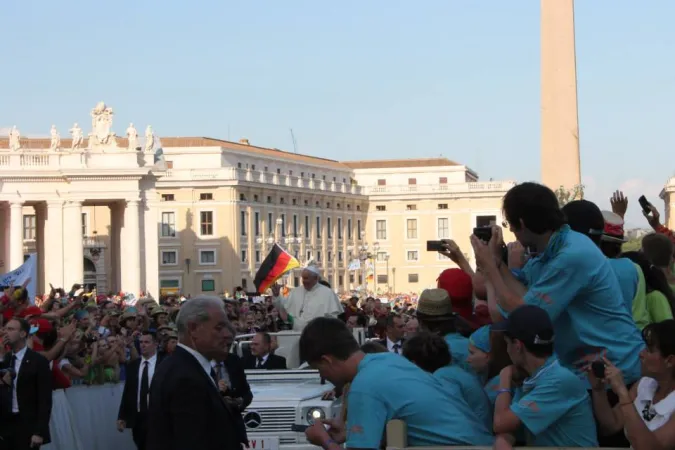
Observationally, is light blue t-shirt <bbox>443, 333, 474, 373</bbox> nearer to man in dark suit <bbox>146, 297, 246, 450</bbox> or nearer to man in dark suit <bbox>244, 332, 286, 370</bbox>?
man in dark suit <bbox>146, 297, 246, 450</bbox>

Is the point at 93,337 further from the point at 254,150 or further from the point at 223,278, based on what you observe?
the point at 254,150

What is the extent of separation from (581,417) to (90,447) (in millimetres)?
9995

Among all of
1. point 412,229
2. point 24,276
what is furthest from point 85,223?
point 24,276

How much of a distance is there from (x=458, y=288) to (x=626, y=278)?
1.17 m

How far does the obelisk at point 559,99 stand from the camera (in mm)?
21453

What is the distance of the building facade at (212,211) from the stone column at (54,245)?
0.05m

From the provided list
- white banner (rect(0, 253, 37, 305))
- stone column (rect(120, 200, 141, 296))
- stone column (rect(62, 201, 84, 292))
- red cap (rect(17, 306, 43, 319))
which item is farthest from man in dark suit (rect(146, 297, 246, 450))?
stone column (rect(62, 201, 84, 292))

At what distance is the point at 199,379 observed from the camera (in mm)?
6480

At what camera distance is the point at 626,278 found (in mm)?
6754

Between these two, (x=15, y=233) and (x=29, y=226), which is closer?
(x=15, y=233)

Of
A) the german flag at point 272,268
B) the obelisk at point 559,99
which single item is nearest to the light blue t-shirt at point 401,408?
the obelisk at point 559,99

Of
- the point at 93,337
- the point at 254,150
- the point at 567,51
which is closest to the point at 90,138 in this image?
the point at 254,150

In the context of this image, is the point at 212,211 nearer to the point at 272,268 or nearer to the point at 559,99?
the point at 272,268

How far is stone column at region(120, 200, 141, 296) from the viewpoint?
222 feet
